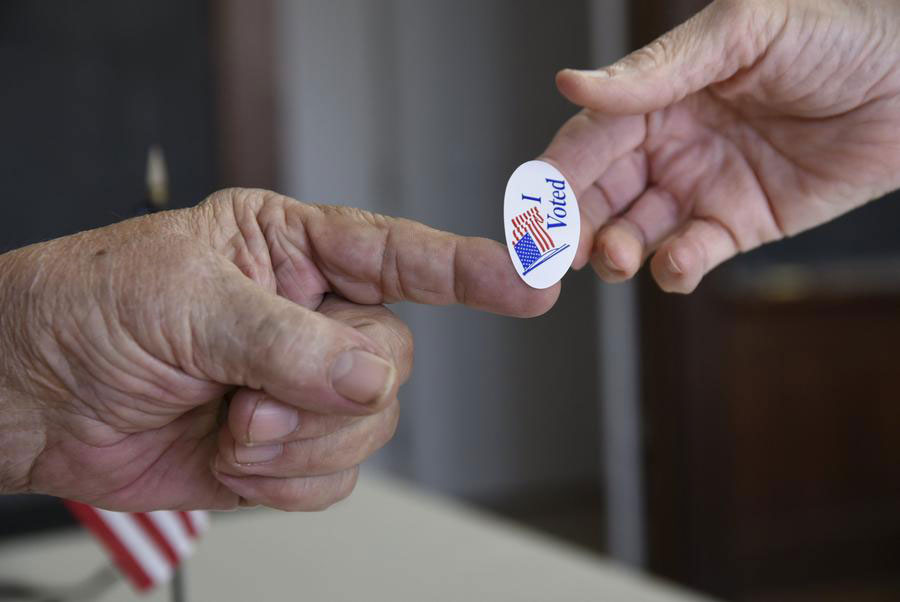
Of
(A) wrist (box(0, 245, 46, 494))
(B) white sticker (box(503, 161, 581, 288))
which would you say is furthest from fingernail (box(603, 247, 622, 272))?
(A) wrist (box(0, 245, 46, 494))

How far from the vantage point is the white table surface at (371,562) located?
1.33 m

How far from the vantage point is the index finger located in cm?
74

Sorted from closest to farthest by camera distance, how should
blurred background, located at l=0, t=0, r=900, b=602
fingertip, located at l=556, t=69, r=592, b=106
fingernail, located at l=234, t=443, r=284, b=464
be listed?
fingernail, located at l=234, t=443, r=284, b=464, fingertip, located at l=556, t=69, r=592, b=106, blurred background, located at l=0, t=0, r=900, b=602

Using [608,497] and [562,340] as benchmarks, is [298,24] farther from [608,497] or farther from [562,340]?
[608,497]

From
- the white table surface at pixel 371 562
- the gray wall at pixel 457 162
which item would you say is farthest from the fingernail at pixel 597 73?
the gray wall at pixel 457 162

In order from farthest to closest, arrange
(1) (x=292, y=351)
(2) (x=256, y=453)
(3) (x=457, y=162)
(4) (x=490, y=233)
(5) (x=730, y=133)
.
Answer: (3) (x=457, y=162) → (4) (x=490, y=233) → (5) (x=730, y=133) → (2) (x=256, y=453) → (1) (x=292, y=351)

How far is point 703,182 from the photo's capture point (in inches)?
42.7

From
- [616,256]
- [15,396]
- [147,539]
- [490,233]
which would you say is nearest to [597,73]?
[616,256]

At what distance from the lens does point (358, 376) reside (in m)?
0.64

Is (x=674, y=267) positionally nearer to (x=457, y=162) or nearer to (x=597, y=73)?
(x=597, y=73)

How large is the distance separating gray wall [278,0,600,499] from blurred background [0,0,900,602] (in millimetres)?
11

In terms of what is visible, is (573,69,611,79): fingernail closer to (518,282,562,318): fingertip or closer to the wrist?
(518,282,562,318): fingertip

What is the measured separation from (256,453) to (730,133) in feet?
2.12

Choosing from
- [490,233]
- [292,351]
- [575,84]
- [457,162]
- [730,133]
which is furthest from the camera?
[457,162]
